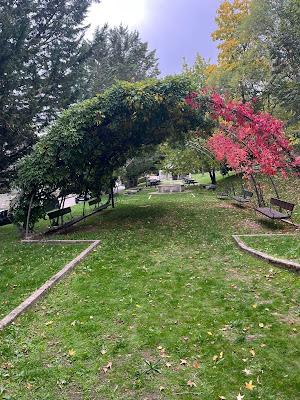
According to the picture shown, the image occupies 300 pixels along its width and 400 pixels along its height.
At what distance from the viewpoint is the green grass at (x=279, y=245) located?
8767 mm

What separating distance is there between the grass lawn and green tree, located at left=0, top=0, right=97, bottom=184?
994 centimetres

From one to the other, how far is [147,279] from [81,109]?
8509mm

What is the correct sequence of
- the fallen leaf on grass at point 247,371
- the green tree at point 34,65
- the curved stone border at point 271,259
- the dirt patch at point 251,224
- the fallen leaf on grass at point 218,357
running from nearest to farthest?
1. the fallen leaf on grass at point 247,371
2. the fallen leaf on grass at point 218,357
3. the curved stone border at point 271,259
4. the dirt patch at point 251,224
5. the green tree at point 34,65

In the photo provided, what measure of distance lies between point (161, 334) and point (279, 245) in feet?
18.6

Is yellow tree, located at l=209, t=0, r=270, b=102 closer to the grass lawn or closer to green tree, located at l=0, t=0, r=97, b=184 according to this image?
green tree, located at l=0, t=0, r=97, b=184

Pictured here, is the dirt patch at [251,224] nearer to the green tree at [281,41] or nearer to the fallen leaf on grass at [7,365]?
the fallen leaf on grass at [7,365]

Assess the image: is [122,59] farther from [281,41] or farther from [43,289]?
[43,289]

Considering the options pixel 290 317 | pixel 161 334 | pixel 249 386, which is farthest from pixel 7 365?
pixel 290 317

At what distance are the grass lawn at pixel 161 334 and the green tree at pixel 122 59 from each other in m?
28.4

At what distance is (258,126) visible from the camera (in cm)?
1412

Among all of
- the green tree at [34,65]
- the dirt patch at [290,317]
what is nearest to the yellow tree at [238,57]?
the green tree at [34,65]

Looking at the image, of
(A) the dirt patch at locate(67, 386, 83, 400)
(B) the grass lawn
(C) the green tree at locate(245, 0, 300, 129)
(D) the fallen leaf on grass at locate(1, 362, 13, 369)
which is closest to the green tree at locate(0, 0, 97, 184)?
(B) the grass lawn

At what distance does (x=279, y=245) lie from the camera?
972 cm

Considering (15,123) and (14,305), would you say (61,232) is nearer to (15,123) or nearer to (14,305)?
(15,123)
